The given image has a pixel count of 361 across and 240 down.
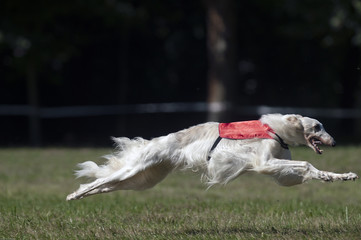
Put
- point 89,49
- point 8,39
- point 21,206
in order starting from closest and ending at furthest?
point 21,206, point 8,39, point 89,49

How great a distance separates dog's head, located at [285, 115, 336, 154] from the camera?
6617mm

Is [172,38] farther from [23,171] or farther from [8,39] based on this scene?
[23,171]

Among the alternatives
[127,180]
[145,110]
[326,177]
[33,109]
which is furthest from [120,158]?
[145,110]

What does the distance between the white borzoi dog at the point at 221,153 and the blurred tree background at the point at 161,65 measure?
1363 cm

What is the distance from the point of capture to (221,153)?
6477mm

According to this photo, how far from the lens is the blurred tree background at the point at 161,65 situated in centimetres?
2086

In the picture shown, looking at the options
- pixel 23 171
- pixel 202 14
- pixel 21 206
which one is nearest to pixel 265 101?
pixel 202 14

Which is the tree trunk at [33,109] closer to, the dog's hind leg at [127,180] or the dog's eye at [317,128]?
the dog's hind leg at [127,180]

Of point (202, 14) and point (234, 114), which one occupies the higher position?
point (202, 14)

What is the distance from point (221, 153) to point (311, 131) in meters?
0.98

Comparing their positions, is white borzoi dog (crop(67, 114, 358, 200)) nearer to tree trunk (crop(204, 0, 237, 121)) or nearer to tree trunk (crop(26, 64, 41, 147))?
tree trunk (crop(204, 0, 237, 121))

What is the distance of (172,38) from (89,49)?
323 centimetres

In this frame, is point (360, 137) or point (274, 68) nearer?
point (360, 137)

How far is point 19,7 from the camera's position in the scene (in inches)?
760
